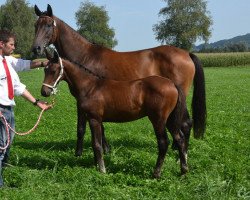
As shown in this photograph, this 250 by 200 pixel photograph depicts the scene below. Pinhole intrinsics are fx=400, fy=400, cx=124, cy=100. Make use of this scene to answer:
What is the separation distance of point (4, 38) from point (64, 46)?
6.97 feet

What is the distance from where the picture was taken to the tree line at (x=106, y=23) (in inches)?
3428

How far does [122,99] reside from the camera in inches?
257

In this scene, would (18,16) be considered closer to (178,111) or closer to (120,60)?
(120,60)

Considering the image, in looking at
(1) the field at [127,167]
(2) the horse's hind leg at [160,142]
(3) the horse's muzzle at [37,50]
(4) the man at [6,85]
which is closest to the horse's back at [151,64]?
(3) the horse's muzzle at [37,50]

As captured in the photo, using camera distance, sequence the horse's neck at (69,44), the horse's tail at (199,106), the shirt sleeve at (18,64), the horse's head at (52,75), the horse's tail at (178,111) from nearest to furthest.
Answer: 1. the horse's head at (52,75)
2. the horse's tail at (178,111)
3. the shirt sleeve at (18,64)
4. the horse's neck at (69,44)
5. the horse's tail at (199,106)

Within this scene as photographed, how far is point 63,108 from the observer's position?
15234 millimetres

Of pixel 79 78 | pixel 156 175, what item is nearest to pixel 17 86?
pixel 79 78

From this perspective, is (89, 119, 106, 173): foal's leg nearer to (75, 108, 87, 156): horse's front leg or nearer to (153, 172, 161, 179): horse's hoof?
(153, 172, 161, 179): horse's hoof

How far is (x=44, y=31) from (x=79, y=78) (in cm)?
160

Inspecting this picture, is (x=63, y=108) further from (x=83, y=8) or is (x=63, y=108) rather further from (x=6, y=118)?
(x=83, y=8)

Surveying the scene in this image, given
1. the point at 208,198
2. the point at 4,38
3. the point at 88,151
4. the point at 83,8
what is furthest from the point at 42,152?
the point at 83,8

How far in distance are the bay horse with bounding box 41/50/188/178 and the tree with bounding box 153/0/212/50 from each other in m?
91.2

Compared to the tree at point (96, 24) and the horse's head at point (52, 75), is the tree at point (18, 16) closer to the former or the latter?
the tree at point (96, 24)

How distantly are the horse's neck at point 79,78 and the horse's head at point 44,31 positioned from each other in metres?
1.25
